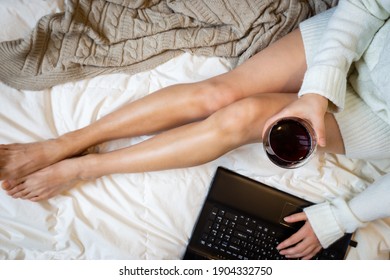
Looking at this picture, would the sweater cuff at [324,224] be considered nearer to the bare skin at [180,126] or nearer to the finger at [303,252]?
the finger at [303,252]

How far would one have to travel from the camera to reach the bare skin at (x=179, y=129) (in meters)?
0.95

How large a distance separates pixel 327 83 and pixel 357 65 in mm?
188

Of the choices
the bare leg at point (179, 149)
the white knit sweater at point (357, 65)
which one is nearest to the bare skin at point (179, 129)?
the bare leg at point (179, 149)

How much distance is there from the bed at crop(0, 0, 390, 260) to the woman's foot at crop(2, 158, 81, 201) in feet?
0.08

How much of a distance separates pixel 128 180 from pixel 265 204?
0.38m

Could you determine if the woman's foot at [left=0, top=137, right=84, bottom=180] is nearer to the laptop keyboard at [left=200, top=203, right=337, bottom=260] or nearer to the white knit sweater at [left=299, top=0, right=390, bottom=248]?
the laptop keyboard at [left=200, top=203, right=337, bottom=260]

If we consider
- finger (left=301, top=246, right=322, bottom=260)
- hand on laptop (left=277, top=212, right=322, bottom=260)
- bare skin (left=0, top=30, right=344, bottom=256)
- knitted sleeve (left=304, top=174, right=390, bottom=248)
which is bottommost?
finger (left=301, top=246, right=322, bottom=260)

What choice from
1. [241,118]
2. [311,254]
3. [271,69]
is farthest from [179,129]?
[311,254]

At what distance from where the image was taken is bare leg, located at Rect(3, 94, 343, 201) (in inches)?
36.8

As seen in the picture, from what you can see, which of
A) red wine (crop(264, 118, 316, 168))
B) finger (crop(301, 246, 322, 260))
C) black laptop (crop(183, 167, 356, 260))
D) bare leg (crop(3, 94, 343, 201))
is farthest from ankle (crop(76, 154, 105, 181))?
finger (crop(301, 246, 322, 260))

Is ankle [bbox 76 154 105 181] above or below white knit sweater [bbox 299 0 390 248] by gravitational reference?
below

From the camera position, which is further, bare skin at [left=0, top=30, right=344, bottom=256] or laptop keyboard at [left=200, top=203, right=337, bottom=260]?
laptop keyboard at [left=200, top=203, right=337, bottom=260]

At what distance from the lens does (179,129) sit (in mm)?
983
